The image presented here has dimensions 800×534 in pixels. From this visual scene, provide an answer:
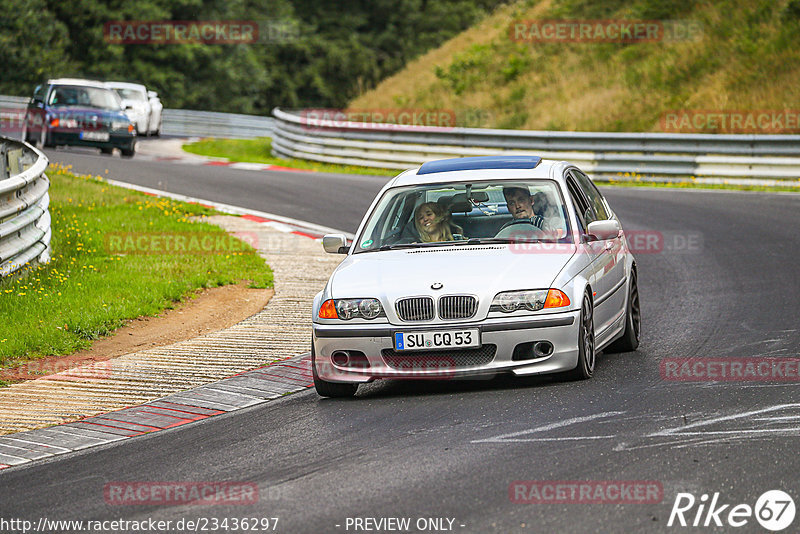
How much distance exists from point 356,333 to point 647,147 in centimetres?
1660

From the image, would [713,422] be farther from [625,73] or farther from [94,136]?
[625,73]

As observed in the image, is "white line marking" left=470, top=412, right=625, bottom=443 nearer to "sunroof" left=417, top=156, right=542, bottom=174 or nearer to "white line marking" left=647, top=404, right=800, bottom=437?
"white line marking" left=647, top=404, right=800, bottom=437

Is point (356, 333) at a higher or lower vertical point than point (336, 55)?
higher

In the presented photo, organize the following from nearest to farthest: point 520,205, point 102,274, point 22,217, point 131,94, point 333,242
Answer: point 333,242 < point 520,205 < point 22,217 < point 102,274 < point 131,94

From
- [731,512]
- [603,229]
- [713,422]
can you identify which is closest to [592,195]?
[603,229]

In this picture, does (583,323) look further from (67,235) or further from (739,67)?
(739,67)

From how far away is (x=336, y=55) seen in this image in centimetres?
6550

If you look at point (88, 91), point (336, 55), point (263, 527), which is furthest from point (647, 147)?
point (336, 55)

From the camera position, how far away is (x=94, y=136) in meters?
28.7

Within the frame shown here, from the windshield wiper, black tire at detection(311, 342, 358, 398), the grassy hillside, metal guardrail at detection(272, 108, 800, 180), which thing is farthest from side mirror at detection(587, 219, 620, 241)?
the grassy hillside

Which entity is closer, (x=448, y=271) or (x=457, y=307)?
(x=457, y=307)

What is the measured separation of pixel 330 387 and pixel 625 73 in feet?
79.2

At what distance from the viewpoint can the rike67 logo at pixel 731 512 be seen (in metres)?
5.03

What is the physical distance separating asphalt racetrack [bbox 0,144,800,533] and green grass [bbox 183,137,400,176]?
17520 millimetres
